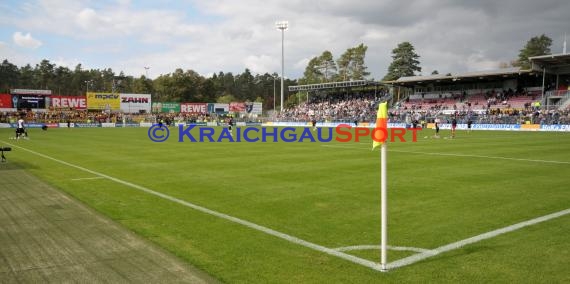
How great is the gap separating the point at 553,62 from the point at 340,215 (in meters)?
55.1

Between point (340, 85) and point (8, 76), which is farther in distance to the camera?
point (8, 76)

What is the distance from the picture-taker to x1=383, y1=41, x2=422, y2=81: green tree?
325 feet

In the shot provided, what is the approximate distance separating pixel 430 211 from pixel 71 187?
8.89 meters

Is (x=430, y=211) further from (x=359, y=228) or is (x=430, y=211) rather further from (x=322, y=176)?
(x=322, y=176)

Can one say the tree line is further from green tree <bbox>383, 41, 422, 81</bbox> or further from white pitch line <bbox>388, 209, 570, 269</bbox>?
white pitch line <bbox>388, 209, 570, 269</bbox>

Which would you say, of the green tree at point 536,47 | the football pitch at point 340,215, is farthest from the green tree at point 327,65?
the football pitch at point 340,215

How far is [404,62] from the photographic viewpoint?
3952 inches

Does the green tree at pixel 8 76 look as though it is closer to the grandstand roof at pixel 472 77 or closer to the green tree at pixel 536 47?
the grandstand roof at pixel 472 77

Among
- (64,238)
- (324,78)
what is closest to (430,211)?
(64,238)

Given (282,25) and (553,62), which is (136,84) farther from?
(553,62)

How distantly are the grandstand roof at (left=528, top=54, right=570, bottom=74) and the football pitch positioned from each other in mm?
40423

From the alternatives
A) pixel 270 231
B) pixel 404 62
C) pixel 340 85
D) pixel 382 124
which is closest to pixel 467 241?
pixel 382 124

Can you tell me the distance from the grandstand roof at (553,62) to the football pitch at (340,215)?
133ft

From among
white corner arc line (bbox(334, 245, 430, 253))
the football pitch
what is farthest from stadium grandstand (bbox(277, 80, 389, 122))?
white corner arc line (bbox(334, 245, 430, 253))
